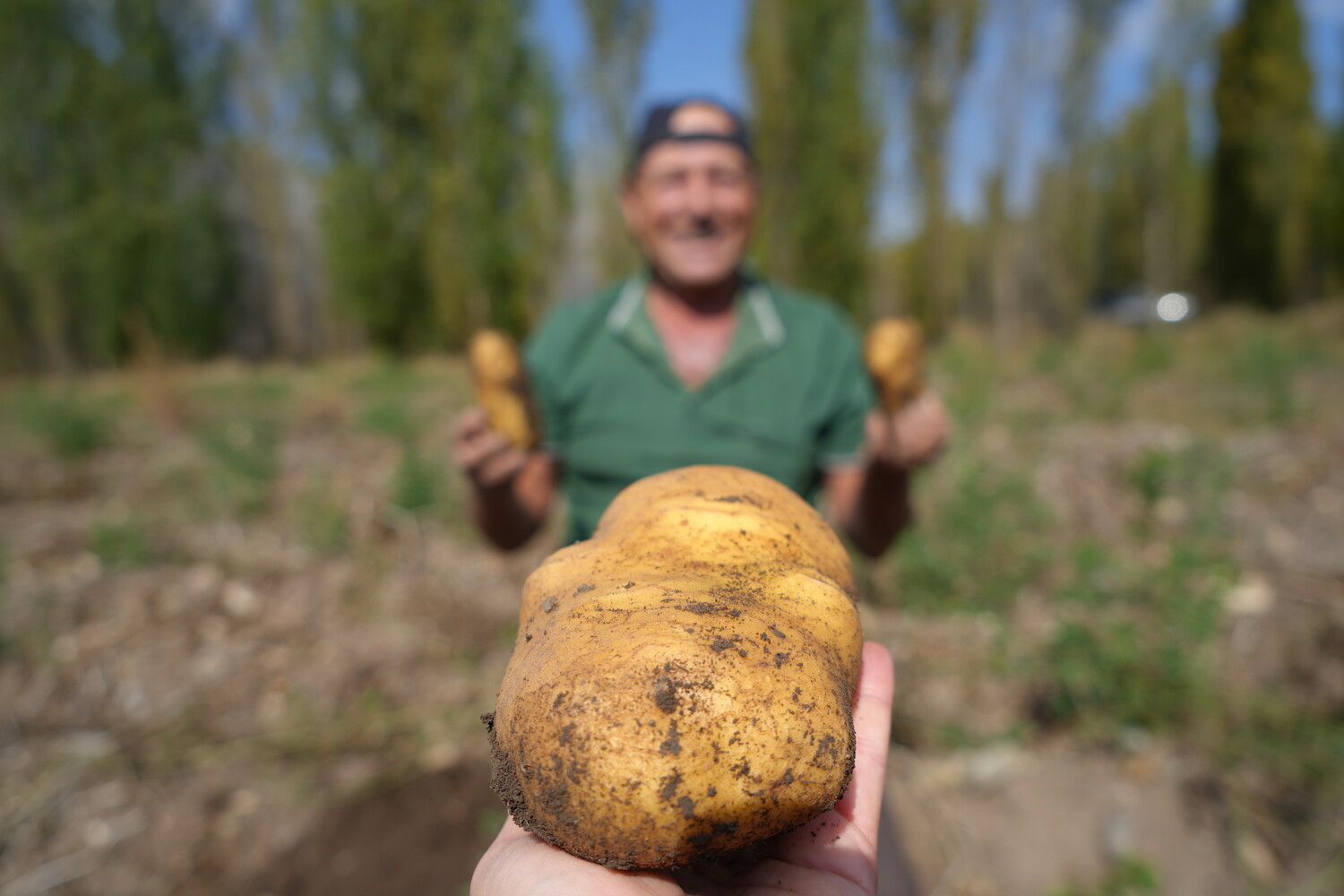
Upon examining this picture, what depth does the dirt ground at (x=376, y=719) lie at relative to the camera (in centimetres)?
219

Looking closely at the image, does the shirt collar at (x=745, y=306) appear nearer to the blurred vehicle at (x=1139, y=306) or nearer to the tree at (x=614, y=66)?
the tree at (x=614, y=66)

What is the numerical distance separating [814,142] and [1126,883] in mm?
12166

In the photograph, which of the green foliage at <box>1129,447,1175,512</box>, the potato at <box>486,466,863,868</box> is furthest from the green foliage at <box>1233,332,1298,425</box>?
the potato at <box>486,466,863,868</box>

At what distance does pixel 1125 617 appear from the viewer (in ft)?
9.34

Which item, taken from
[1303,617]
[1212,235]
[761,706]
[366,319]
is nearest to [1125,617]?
[1303,617]

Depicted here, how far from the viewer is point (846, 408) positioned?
228 centimetres

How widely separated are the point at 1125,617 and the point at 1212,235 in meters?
21.1

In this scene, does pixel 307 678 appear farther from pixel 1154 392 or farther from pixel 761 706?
pixel 1154 392

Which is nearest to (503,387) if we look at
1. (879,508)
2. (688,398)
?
(688,398)

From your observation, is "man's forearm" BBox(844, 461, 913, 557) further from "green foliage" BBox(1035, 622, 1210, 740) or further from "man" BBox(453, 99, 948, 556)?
"green foliage" BBox(1035, 622, 1210, 740)

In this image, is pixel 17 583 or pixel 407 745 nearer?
pixel 407 745

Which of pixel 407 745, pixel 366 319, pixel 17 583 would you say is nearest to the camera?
pixel 407 745

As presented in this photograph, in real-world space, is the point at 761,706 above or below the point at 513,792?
above

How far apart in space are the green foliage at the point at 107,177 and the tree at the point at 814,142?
11.6 meters
